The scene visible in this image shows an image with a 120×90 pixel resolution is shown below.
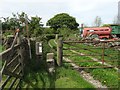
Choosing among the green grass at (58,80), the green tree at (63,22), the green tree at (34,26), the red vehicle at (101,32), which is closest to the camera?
the green grass at (58,80)

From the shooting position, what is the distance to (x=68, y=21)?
205 feet

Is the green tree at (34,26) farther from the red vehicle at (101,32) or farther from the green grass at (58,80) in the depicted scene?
the red vehicle at (101,32)

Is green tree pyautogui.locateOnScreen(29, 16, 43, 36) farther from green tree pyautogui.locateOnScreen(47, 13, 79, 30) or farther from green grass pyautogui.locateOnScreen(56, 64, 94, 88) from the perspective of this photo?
green tree pyautogui.locateOnScreen(47, 13, 79, 30)

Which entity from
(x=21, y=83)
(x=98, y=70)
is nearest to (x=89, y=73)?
(x=98, y=70)

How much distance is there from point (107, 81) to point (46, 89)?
1.95 m

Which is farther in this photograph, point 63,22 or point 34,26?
point 63,22

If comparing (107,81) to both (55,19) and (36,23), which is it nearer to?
(36,23)

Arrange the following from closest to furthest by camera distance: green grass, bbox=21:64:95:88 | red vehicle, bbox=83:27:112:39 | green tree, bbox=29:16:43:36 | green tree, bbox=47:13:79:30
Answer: green grass, bbox=21:64:95:88 < green tree, bbox=29:16:43:36 < red vehicle, bbox=83:27:112:39 < green tree, bbox=47:13:79:30

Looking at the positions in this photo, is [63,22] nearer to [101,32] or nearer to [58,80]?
[101,32]

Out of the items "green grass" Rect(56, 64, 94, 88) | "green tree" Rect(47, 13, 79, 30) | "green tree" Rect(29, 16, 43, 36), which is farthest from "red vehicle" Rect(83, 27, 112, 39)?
"green tree" Rect(47, 13, 79, 30)

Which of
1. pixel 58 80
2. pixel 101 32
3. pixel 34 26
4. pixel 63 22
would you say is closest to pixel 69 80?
pixel 58 80

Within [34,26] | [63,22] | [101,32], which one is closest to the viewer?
[34,26]

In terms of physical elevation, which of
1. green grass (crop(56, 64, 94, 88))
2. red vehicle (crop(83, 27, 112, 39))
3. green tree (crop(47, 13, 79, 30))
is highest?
green tree (crop(47, 13, 79, 30))

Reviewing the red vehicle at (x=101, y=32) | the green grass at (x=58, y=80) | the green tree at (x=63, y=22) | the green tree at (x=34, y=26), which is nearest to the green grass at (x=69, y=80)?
the green grass at (x=58, y=80)
